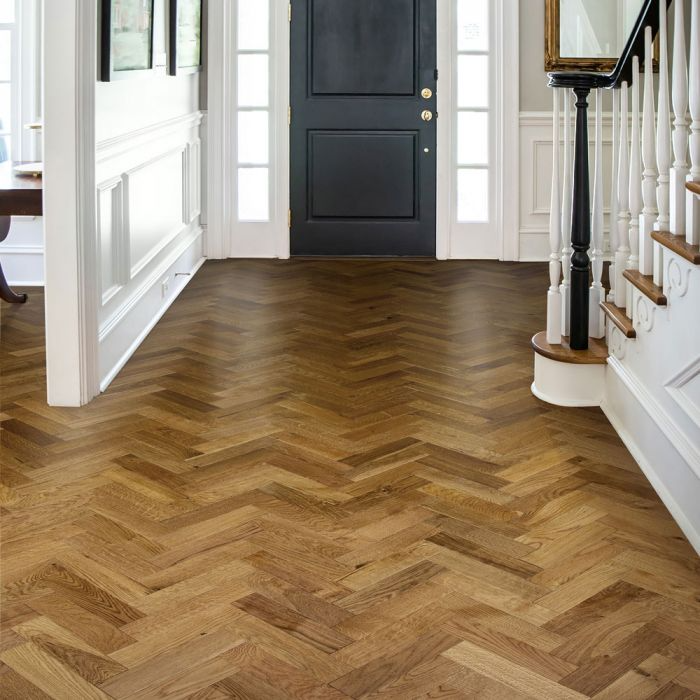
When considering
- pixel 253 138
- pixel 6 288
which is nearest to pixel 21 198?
pixel 6 288

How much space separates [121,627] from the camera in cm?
240

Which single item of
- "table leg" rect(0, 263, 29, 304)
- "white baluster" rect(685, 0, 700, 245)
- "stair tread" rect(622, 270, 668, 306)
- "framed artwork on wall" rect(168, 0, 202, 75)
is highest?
"framed artwork on wall" rect(168, 0, 202, 75)

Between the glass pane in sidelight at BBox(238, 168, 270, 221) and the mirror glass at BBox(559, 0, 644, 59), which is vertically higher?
the mirror glass at BBox(559, 0, 644, 59)

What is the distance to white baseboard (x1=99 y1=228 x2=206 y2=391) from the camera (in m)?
4.45

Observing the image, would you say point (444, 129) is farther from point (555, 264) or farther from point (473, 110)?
point (555, 264)

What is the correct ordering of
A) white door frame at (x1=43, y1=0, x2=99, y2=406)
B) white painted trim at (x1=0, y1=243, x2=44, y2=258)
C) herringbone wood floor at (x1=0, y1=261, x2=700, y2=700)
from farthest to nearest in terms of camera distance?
white painted trim at (x1=0, y1=243, x2=44, y2=258)
white door frame at (x1=43, y1=0, x2=99, y2=406)
herringbone wood floor at (x1=0, y1=261, x2=700, y2=700)

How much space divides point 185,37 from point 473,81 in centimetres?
189

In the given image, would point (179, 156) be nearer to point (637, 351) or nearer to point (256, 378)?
point (256, 378)

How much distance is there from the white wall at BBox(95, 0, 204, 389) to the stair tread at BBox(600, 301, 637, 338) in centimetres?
198

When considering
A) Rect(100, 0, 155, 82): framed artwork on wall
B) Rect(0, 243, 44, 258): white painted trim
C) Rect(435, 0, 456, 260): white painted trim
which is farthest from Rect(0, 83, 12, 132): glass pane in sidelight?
Rect(435, 0, 456, 260): white painted trim

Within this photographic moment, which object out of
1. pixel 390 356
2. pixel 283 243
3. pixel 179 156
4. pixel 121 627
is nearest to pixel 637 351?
pixel 390 356

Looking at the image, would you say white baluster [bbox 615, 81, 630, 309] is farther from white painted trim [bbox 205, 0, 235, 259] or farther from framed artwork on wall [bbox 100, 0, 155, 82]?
white painted trim [bbox 205, 0, 235, 259]

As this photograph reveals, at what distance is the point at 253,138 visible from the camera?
23.0 ft

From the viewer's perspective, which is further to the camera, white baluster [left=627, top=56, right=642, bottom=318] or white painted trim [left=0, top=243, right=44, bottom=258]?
white painted trim [left=0, top=243, right=44, bottom=258]
